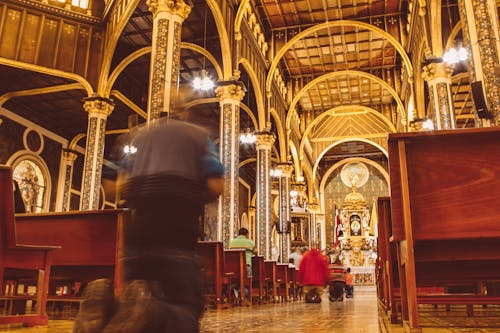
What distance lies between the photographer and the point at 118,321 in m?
1.85

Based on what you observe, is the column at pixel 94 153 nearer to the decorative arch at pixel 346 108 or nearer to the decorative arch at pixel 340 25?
the decorative arch at pixel 340 25

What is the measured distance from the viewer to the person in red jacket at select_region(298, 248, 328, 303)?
10.4 meters

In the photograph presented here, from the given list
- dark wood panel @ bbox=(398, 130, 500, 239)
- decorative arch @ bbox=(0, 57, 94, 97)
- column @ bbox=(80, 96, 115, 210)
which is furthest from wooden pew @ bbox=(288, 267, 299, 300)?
dark wood panel @ bbox=(398, 130, 500, 239)

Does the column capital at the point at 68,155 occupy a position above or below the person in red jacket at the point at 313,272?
above

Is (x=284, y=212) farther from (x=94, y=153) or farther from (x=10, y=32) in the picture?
(x=10, y=32)

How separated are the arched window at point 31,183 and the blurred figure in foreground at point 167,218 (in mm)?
16326

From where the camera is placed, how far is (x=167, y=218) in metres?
2.17

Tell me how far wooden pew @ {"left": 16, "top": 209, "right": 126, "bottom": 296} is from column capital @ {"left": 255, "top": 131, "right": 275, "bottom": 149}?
13.1 metres

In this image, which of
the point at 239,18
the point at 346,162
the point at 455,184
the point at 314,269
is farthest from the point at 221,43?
the point at 346,162

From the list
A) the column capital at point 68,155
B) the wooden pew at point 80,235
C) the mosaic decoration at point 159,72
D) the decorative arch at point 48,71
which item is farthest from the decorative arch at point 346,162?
the wooden pew at point 80,235

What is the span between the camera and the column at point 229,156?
43.4 feet

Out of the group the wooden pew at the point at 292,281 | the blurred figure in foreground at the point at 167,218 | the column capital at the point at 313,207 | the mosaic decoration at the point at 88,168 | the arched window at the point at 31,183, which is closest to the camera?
the blurred figure in foreground at the point at 167,218

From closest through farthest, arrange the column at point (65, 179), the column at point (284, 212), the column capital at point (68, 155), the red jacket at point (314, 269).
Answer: the red jacket at point (314, 269), the column at point (65, 179), the column capital at point (68, 155), the column at point (284, 212)

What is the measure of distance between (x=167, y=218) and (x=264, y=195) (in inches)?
623
